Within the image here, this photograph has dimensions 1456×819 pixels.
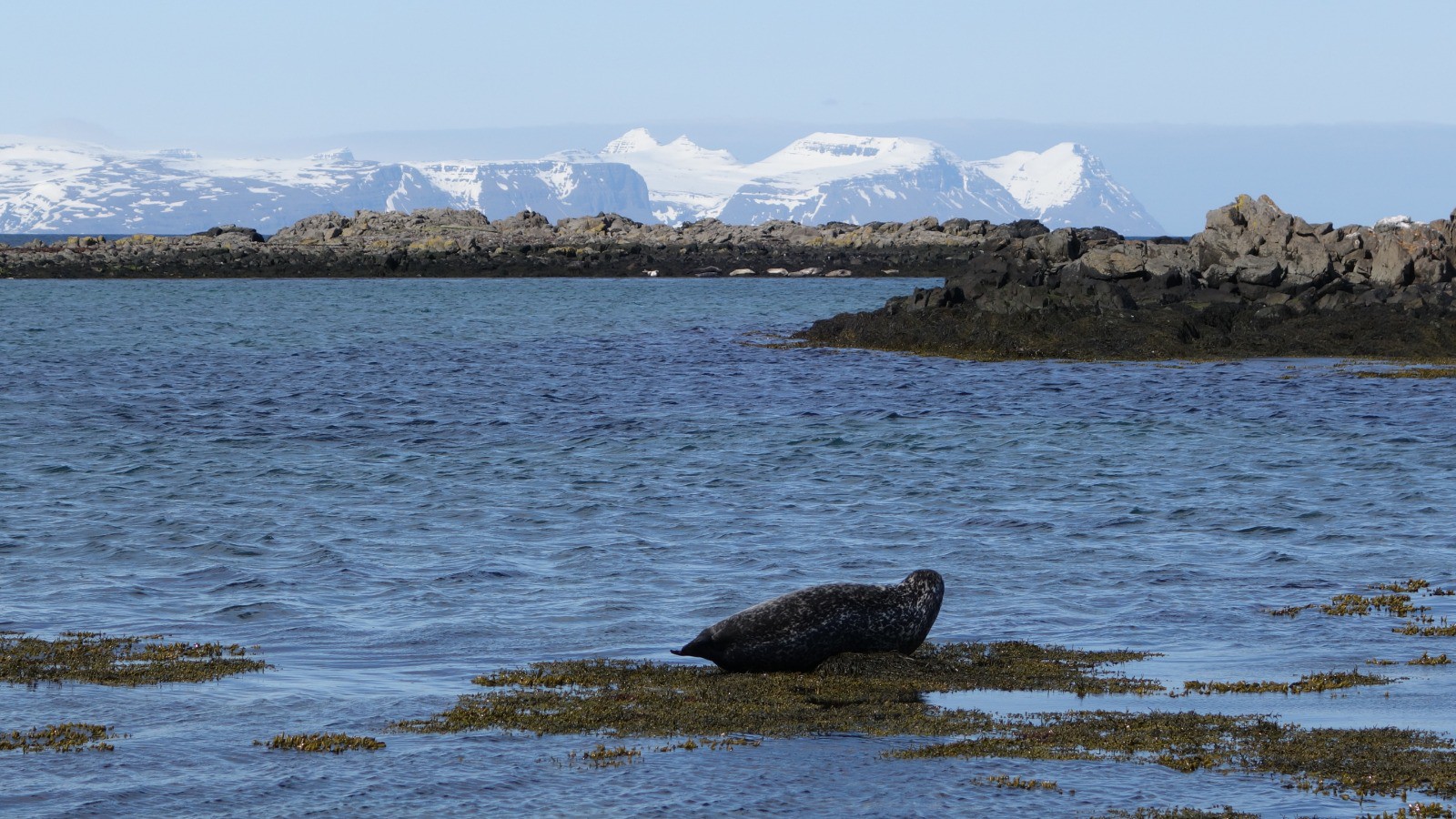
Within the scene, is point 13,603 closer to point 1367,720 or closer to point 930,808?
point 930,808

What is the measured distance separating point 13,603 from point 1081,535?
1277 cm

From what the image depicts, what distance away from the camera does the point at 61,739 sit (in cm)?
1062

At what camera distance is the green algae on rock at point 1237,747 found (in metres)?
9.74

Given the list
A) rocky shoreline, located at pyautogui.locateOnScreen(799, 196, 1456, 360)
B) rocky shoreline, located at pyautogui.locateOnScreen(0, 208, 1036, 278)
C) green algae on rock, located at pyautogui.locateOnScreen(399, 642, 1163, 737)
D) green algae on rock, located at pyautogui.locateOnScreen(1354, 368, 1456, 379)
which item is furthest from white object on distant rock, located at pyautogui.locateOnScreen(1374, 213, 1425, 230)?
green algae on rock, located at pyautogui.locateOnScreen(399, 642, 1163, 737)

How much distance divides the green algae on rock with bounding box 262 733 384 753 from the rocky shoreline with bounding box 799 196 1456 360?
135 feet

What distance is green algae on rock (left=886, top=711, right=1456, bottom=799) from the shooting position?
9742 mm

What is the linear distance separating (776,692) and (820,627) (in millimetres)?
1009

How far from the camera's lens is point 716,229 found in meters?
159

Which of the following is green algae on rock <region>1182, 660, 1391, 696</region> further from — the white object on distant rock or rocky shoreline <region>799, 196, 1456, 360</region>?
the white object on distant rock

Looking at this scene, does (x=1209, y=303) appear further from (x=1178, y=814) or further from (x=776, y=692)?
(x=1178, y=814)

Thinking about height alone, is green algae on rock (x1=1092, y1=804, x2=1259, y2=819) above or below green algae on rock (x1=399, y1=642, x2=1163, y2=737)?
above

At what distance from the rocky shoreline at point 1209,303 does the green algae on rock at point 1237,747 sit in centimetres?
3932

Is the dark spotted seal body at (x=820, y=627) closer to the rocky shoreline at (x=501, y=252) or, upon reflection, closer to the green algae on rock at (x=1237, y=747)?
the green algae on rock at (x=1237, y=747)

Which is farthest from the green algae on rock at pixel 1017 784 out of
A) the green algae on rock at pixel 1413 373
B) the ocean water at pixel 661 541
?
the green algae on rock at pixel 1413 373
